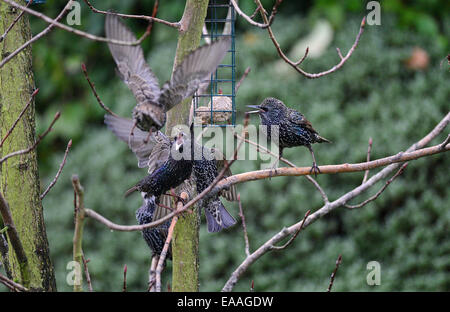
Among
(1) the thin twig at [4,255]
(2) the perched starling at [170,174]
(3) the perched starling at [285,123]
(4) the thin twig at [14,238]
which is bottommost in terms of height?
(1) the thin twig at [4,255]

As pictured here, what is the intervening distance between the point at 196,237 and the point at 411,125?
8.68ft

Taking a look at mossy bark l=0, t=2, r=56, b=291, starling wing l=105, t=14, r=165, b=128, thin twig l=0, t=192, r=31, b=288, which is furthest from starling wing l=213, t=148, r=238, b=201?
thin twig l=0, t=192, r=31, b=288

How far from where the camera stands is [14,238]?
195cm

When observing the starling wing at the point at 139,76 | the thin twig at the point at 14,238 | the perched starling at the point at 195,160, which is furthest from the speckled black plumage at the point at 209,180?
the thin twig at the point at 14,238

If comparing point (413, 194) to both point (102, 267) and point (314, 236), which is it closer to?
point (314, 236)

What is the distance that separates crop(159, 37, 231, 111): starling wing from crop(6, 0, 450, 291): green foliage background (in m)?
2.21

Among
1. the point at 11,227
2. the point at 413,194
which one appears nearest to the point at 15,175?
the point at 11,227

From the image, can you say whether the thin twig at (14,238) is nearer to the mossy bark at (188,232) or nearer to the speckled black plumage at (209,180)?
the mossy bark at (188,232)

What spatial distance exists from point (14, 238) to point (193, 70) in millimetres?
869

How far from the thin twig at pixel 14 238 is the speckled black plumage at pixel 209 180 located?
1.03 metres

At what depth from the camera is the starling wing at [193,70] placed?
6.76 ft

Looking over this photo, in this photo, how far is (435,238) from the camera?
4.39 m

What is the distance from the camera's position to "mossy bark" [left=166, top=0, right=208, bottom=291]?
2545 millimetres

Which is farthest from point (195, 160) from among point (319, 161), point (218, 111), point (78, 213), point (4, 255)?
point (319, 161)
